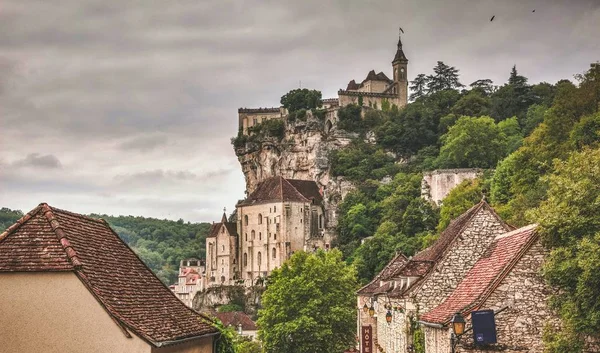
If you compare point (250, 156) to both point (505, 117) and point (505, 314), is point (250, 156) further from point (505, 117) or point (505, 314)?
point (505, 314)

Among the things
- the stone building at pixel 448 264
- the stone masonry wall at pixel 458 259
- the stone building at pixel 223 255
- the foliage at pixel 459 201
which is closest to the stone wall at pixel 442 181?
the foliage at pixel 459 201

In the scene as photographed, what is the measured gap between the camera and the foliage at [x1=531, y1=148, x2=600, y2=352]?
19266mm

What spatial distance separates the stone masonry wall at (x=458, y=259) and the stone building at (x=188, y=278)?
120432 millimetres

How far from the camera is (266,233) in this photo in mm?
135000

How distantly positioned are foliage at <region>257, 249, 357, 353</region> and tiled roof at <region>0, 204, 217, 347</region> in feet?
142

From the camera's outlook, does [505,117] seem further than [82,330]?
Yes

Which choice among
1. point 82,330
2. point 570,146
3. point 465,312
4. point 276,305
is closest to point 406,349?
point 465,312

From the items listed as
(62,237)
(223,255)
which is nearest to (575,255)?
(62,237)

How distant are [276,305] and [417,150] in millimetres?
84804

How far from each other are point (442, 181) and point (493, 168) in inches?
270

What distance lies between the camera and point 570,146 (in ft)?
209

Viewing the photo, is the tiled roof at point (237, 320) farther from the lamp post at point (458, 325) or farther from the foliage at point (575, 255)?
the lamp post at point (458, 325)

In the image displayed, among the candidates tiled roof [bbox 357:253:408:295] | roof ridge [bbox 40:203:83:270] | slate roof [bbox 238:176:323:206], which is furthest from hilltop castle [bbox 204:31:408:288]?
roof ridge [bbox 40:203:83:270]

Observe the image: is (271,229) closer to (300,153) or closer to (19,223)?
(300,153)
